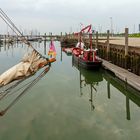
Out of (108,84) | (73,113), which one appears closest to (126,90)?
(108,84)

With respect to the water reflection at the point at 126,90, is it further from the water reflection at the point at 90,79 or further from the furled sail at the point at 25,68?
the furled sail at the point at 25,68

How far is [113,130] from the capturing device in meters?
11.7

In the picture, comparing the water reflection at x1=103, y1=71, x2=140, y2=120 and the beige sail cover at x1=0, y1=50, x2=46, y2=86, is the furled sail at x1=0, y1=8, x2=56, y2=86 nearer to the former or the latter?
the beige sail cover at x1=0, y1=50, x2=46, y2=86

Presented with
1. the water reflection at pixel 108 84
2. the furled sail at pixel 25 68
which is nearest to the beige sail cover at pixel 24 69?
the furled sail at pixel 25 68

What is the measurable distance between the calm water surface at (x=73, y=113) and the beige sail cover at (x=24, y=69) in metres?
0.81

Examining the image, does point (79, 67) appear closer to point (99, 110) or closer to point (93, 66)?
point (93, 66)

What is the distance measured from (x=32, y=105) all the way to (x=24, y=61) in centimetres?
643

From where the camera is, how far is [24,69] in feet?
30.1

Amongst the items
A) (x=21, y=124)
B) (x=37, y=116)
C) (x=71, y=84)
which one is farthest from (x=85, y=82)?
(x=21, y=124)

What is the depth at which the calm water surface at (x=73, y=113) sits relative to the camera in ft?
37.0

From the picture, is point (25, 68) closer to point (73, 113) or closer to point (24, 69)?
point (24, 69)

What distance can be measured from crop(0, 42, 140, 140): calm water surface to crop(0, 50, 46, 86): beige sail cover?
0.81 meters

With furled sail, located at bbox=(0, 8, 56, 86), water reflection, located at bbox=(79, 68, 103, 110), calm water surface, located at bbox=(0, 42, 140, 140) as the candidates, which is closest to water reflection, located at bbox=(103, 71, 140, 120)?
calm water surface, located at bbox=(0, 42, 140, 140)

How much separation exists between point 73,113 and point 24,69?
5884 mm
